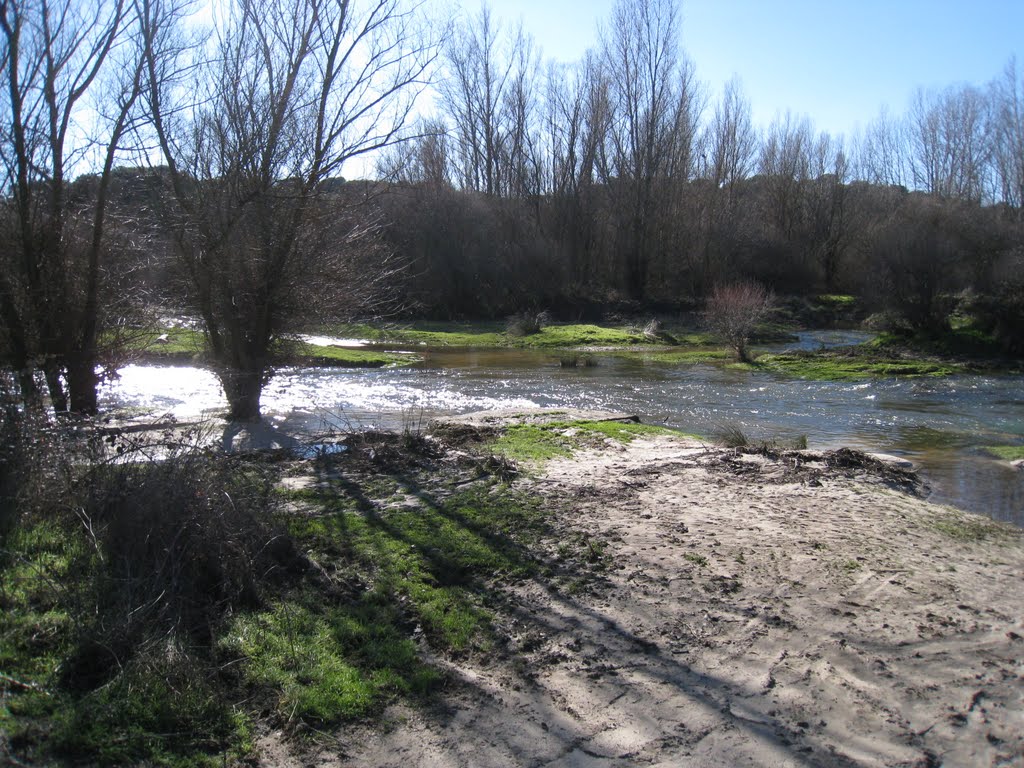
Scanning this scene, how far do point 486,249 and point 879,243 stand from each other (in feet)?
64.9

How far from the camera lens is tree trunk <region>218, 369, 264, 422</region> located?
1241 cm

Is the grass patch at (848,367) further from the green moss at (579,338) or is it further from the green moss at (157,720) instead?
the green moss at (157,720)

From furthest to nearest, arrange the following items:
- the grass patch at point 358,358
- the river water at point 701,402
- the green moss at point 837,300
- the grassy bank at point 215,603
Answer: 1. the green moss at point 837,300
2. the grass patch at point 358,358
3. the river water at point 701,402
4. the grassy bank at point 215,603

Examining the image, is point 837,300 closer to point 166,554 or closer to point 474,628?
point 474,628

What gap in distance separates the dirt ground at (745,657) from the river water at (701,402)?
350 cm

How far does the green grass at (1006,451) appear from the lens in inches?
468

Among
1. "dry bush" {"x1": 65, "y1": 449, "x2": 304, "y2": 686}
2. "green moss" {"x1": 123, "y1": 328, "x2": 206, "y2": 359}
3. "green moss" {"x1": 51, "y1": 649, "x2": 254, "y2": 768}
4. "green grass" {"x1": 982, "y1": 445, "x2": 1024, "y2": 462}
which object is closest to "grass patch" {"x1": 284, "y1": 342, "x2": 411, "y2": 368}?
"green moss" {"x1": 123, "y1": 328, "x2": 206, "y2": 359}

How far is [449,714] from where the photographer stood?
388 cm

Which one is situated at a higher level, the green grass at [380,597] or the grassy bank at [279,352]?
the grassy bank at [279,352]

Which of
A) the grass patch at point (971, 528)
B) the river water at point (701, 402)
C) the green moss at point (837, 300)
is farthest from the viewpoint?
the green moss at point (837, 300)

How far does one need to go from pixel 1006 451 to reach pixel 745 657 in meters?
10.0

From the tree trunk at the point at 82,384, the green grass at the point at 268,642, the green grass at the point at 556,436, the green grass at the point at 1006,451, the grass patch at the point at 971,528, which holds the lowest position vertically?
the green grass at the point at 1006,451

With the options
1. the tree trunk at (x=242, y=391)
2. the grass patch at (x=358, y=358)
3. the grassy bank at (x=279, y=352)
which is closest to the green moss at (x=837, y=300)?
the grass patch at (x=358, y=358)

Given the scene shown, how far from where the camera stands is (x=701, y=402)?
58.4 feet
